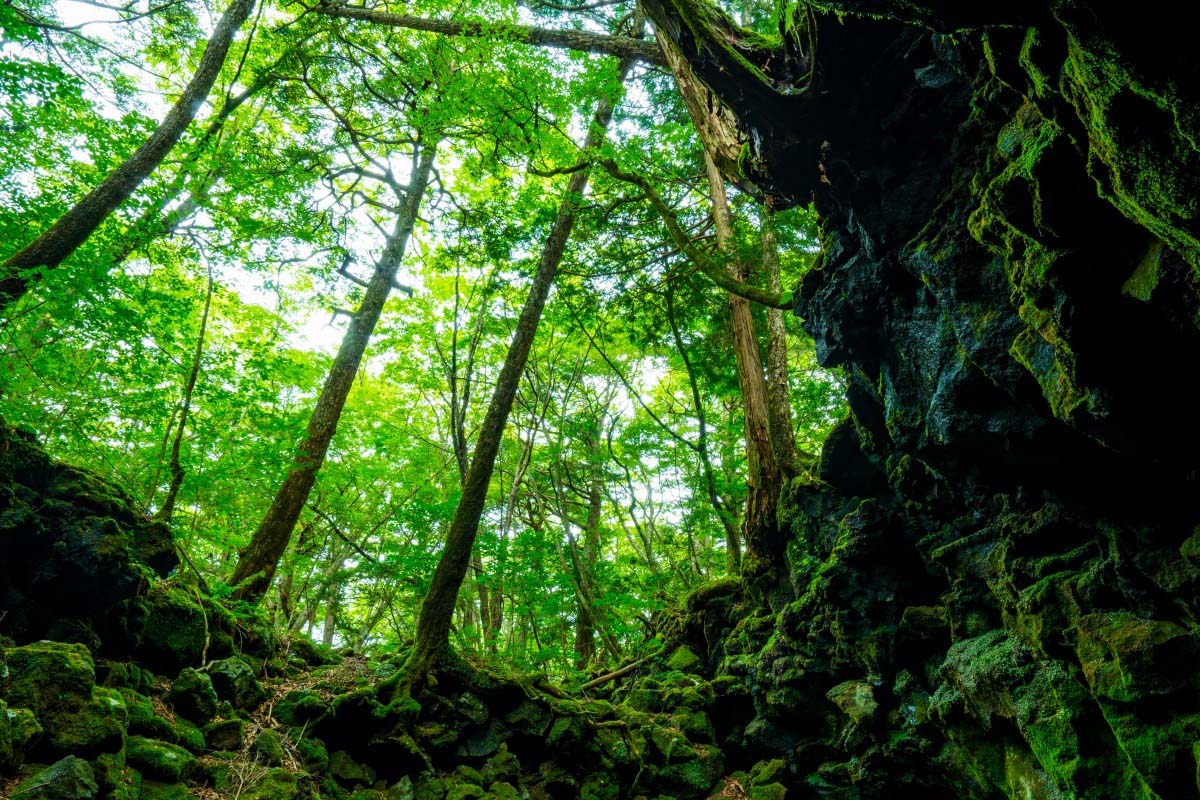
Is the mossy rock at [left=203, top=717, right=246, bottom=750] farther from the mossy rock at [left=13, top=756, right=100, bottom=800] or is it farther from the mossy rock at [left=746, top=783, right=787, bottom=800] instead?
the mossy rock at [left=746, top=783, right=787, bottom=800]

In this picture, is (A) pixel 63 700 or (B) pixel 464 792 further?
(B) pixel 464 792

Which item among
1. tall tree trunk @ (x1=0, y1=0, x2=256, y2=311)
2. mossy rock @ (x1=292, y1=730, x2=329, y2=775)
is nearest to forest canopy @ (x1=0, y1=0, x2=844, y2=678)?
tall tree trunk @ (x1=0, y1=0, x2=256, y2=311)

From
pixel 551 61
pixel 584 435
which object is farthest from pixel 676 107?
pixel 584 435

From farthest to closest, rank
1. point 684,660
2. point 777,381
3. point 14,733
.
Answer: point 684,660 → point 777,381 → point 14,733

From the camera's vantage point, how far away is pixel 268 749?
16.2ft

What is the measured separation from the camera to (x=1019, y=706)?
423cm

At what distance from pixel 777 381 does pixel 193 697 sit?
26.3 ft

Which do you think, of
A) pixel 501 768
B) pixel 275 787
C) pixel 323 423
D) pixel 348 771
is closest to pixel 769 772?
pixel 501 768

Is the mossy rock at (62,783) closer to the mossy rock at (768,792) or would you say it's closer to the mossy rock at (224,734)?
the mossy rock at (224,734)

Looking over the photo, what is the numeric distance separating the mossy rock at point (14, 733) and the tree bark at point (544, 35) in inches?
345

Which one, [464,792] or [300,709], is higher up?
[300,709]

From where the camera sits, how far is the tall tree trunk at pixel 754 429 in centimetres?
843

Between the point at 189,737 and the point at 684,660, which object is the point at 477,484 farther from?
the point at 684,660

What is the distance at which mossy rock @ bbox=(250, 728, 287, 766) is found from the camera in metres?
4.85
